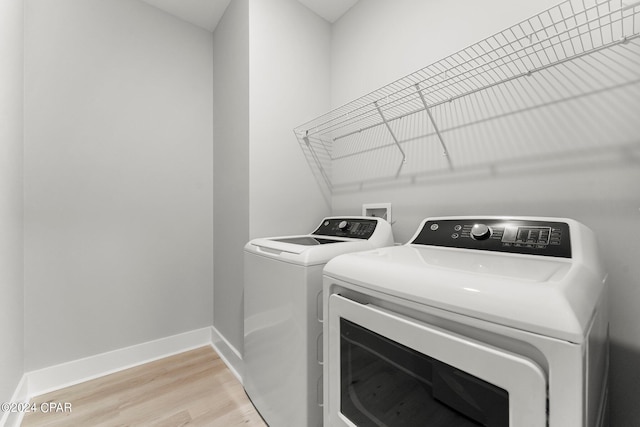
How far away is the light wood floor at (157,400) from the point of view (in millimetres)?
1312

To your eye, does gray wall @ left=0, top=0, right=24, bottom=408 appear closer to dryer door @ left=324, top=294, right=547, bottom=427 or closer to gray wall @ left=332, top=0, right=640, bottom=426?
dryer door @ left=324, top=294, right=547, bottom=427

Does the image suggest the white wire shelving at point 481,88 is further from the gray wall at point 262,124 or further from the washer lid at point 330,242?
the washer lid at point 330,242

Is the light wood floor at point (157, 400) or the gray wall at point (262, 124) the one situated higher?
the gray wall at point (262, 124)

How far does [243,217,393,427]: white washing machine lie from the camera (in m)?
1.00

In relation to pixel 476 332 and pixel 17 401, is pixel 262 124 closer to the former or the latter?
pixel 476 332

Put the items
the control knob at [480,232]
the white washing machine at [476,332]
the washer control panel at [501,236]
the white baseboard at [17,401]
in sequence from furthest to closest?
1. the white baseboard at [17,401]
2. the control knob at [480,232]
3. the washer control panel at [501,236]
4. the white washing machine at [476,332]

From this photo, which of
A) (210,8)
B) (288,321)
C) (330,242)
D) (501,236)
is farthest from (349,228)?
(210,8)

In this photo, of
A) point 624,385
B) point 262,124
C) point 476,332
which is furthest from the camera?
point 262,124

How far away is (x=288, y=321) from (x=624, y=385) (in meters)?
1.17

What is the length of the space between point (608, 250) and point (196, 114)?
2.53 m

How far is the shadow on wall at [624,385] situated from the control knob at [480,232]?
53 cm

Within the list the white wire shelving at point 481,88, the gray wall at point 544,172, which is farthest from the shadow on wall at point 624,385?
the white wire shelving at point 481,88

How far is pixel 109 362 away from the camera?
1.72 metres

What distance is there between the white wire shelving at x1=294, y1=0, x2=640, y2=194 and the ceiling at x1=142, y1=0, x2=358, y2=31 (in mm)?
772
